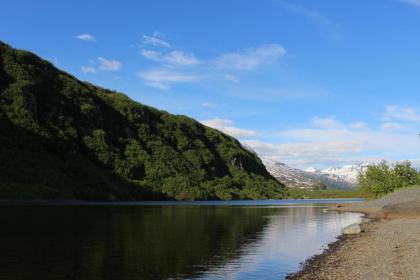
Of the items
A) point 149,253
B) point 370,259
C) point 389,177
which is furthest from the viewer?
point 389,177

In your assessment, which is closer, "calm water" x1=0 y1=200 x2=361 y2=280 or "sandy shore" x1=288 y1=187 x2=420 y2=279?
"sandy shore" x1=288 y1=187 x2=420 y2=279

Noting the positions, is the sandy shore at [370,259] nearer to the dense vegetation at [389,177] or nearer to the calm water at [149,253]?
the calm water at [149,253]

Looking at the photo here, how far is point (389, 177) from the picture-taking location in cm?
18925

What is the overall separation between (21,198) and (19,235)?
13205 cm

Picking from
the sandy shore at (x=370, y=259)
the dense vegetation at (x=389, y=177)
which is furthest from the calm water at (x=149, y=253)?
the dense vegetation at (x=389, y=177)

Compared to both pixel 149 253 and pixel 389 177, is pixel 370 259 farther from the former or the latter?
pixel 389 177

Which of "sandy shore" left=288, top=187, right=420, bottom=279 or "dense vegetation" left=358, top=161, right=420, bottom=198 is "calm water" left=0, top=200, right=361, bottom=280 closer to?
"sandy shore" left=288, top=187, right=420, bottom=279

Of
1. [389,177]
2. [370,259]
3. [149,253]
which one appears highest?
[389,177]

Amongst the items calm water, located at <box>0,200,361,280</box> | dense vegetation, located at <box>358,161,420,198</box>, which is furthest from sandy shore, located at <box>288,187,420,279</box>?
→ dense vegetation, located at <box>358,161,420,198</box>

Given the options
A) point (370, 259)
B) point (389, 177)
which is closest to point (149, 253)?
point (370, 259)

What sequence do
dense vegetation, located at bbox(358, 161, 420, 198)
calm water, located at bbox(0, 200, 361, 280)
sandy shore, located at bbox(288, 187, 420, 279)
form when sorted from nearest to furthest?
sandy shore, located at bbox(288, 187, 420, 279)
calm water, located at bbox(0, 200, 361, 280)
dense vegetation, located at bbox(358, 161, 420, 198)

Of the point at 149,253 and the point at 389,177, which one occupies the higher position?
the point at 389,177

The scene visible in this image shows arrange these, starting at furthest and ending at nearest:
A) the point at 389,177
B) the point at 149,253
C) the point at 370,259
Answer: the point at 389,177 → the point at 149,253 → the point at 370,259

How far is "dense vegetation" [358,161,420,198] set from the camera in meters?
187
